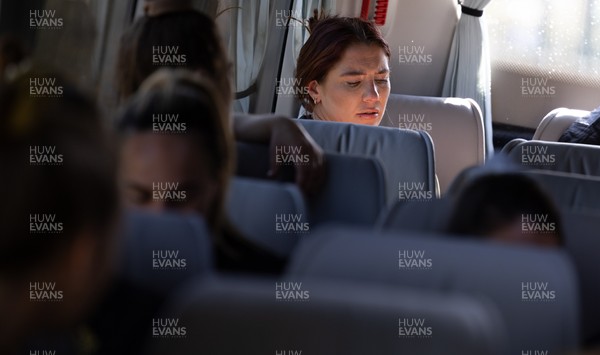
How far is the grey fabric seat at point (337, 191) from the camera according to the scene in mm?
979

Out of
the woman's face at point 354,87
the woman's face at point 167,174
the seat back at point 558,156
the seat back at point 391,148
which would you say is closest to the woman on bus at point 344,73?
the woman's face at point 354,87

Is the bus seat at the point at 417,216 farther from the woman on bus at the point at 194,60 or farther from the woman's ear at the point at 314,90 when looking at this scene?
the woman's ear at the point at 314,90

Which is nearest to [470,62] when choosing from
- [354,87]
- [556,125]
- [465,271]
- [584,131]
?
[556,125]

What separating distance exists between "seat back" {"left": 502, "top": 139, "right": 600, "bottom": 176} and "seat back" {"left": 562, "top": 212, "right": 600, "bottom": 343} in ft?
1.52

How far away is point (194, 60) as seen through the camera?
0.98 m

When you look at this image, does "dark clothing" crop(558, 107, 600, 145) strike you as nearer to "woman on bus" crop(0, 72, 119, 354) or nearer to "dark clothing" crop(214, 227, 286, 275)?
"dark clothing" crop(214, 227, 286, 275)

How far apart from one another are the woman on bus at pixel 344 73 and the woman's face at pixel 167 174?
1.00 meters

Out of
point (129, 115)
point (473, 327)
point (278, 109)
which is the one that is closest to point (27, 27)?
point (129, 115)

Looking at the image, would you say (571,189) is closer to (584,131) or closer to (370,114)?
(370,114)

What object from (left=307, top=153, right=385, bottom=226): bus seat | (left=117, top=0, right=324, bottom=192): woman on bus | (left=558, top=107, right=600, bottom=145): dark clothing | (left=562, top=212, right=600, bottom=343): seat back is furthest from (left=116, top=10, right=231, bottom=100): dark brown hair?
(left=558, top=107, right=600, bottom=145): dark clothing

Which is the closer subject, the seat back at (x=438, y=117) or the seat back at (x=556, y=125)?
the seat back at (x=438, y=117)

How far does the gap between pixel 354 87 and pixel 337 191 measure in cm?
95

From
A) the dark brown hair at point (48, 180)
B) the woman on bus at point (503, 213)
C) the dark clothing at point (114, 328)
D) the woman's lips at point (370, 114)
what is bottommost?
the woman's lips at point (370, 114)

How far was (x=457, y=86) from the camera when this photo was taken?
3.92m
